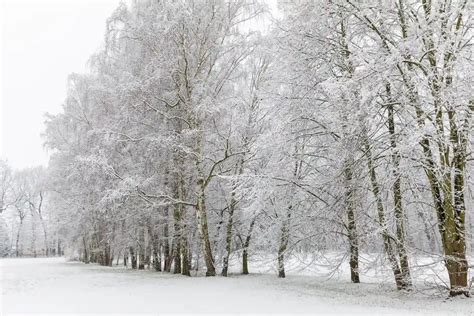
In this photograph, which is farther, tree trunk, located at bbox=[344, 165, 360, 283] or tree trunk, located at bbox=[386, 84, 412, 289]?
tree trunk, located at bbox=[344, 165, 360, 283]

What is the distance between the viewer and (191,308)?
9109 mm

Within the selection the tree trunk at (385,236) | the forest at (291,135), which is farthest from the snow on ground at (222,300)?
the forest at (291,135)

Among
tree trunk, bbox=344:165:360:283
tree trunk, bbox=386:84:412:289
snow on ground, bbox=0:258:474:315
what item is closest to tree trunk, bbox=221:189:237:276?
snow on ground, bbox=0:258:474:315

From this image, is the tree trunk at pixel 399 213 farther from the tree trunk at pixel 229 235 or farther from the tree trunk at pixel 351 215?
the tree trunk at pixel 229 235

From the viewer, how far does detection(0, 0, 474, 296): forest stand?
9672mm

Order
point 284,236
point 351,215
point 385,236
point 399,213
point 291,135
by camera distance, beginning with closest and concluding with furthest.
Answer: point 399,213 < point 385,236 < point 351,215 < point 291,135 < point 284,236

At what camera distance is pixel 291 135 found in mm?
12523

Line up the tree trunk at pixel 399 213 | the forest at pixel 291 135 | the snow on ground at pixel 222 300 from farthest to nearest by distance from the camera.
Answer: the tree trunk at pixel 399 213 < the forest at pixel 291 135 < the snow on ground at pixel 222 300

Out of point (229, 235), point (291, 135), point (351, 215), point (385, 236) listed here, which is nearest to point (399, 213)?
point (385, 236)

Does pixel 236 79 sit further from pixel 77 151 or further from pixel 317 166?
pixel 77 151

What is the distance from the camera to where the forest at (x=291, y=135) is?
9672 mm

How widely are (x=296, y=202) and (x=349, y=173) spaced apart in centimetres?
267

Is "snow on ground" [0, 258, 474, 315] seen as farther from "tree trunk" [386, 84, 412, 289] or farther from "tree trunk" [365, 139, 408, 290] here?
"tree trunk" [386, 84, 412, 289]

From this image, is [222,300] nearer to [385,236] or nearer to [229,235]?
[385,236]
